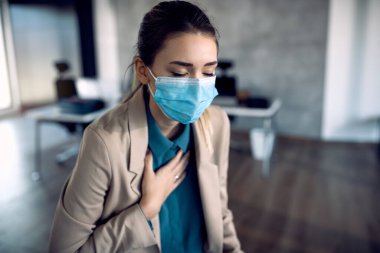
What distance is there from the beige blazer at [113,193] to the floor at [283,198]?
1513 mm

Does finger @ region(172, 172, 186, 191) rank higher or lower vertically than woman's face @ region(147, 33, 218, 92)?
lower

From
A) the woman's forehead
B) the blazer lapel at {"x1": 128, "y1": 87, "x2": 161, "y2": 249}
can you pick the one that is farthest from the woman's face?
the blazer lapel at {"x1": 128, "y1": 87, "x2": 161, "y2": 249}

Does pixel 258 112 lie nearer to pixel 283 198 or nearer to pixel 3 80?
pixel 283 198

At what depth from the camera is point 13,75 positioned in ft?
20.8

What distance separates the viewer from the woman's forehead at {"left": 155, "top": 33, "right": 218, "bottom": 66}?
88 cm

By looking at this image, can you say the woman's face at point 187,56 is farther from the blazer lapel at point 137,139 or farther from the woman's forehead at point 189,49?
the blazer lapel at point 137,139

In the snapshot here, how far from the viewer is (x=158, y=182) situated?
95 cm

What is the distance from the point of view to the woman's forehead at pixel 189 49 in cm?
88

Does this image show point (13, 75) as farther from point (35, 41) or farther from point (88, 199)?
point (88, 199)

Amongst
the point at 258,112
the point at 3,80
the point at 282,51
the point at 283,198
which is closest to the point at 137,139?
the point at 283,198

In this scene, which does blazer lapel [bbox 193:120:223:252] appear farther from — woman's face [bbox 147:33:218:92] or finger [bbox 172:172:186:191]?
woman's face [bbox 147:33:218:92]

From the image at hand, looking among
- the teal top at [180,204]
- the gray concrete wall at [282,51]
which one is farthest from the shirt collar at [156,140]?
the gray concrete wall at [282,51]

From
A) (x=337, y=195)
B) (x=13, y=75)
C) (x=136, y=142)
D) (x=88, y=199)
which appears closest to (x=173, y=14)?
(x=136, y=142)

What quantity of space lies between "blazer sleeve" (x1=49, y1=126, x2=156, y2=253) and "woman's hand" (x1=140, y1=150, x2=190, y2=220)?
5 cm
